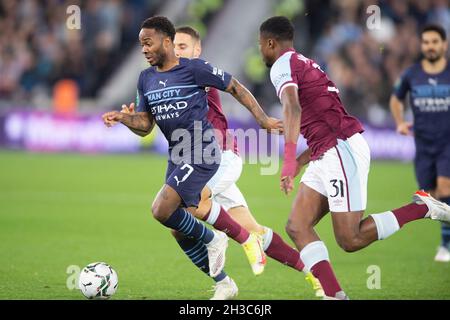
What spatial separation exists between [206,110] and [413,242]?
15.3 feet

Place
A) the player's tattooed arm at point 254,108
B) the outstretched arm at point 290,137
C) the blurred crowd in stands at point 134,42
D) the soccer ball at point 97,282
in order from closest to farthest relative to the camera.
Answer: the outstretched arm at point 290,137, the soccer ball at point 97,282, the player's tattooed arm at point 254,108, the blurred crowd in stands at point 134,42

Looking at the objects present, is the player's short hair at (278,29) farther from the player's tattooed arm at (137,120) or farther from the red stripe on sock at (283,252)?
the red stripe on sock at (283,252)

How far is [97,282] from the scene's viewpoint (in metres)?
7.43

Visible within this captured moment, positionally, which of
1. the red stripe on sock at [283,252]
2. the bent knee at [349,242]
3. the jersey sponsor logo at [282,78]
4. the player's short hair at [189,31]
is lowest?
the red stripe on sock at [283,252]

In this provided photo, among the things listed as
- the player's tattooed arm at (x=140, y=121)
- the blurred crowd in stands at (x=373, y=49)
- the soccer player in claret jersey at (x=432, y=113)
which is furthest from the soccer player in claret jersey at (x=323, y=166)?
the blurred crowd in stands at (x=373, y=49)

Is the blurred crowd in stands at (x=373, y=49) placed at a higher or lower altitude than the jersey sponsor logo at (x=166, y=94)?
higher

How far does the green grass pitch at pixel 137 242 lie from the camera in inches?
324

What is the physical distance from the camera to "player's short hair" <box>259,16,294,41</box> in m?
7.22

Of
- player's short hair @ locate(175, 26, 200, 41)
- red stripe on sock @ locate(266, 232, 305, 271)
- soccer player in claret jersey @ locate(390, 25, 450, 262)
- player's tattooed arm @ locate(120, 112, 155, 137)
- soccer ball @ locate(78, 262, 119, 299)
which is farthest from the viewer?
soccer player in claret jersey @ locate(390, 25, 450, 262)

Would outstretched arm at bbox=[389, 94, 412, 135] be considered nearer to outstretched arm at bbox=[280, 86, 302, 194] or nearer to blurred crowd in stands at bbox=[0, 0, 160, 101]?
outstretched arm at bbox=[280, 86, 302, 194]

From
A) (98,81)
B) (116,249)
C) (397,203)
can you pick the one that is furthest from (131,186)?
(98,81)

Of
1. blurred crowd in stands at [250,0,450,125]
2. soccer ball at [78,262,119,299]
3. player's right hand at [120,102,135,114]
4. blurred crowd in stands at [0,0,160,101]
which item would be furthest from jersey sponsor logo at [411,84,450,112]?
blurred crowd in stands at [0,0,160,101]

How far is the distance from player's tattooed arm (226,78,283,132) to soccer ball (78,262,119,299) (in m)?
1.75

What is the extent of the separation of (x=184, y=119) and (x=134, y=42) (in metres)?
17.4
